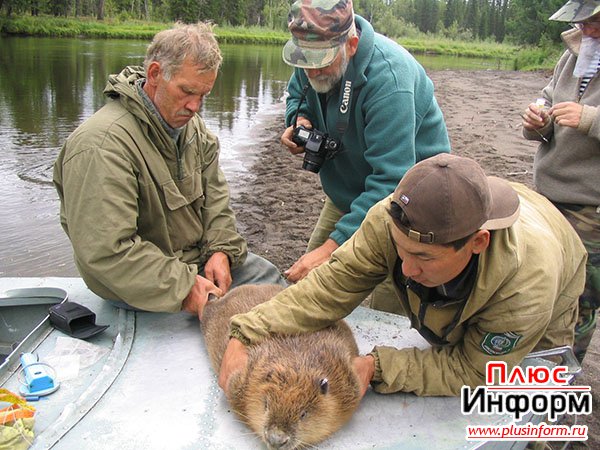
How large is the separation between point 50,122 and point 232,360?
506 inches

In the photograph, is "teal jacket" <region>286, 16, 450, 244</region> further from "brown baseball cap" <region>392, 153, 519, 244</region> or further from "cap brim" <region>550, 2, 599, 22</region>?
"brown baseball cap" <region>392, 153, 519, 244</region>

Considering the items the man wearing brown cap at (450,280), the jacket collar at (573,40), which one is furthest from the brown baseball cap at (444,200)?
the jacket collar at (573,40)

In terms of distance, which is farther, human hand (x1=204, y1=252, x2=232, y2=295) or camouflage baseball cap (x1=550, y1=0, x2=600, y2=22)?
human hand (x1=204, y1=252, x2=232, y2=295)

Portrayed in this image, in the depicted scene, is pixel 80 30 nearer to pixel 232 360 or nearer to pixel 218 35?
pixel 218 35

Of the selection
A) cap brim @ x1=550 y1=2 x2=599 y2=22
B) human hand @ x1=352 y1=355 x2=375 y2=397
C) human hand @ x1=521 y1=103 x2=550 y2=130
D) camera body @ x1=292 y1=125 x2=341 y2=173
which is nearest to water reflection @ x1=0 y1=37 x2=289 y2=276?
camera body @ x1=292 y1=125 x2=341 y2=173

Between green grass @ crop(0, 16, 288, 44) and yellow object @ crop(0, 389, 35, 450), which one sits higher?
green grass @ crop(0, 16, 288, 44)

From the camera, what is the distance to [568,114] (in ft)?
11.9

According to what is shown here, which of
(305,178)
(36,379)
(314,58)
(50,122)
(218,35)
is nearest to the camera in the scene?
(36,379)

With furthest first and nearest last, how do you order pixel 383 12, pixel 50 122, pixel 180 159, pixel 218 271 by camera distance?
pixel 383 12 → pixel 50 122 → pixel 218 271 → pixel 180 159

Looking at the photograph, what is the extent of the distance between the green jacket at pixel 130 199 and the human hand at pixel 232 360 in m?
0.70

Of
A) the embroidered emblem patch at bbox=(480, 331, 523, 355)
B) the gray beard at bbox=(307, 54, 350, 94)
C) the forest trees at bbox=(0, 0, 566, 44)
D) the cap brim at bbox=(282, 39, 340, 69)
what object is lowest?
the embroidered emblem patch at bbox=(480, 331, 523, 355)

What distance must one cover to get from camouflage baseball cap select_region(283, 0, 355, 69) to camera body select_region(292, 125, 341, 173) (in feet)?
2.06

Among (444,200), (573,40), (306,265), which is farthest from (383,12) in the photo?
(444,200)

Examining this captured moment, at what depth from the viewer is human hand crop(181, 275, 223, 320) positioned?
3.81 m
